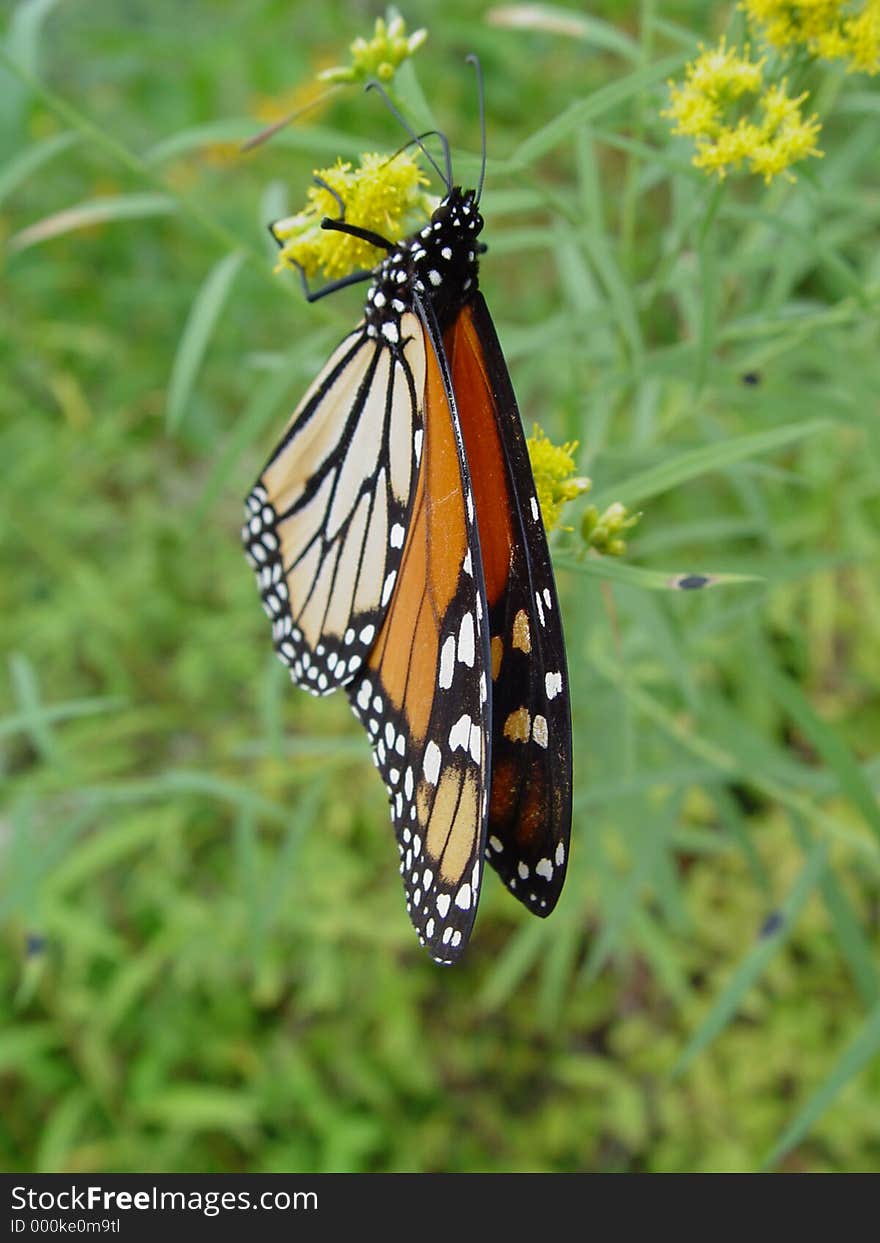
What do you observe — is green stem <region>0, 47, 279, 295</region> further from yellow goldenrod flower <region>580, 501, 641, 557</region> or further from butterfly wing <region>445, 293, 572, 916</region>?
yellow goldenrod flower <region>580, 501, 641, 557</region>

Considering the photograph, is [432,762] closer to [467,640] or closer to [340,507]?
[467,640]

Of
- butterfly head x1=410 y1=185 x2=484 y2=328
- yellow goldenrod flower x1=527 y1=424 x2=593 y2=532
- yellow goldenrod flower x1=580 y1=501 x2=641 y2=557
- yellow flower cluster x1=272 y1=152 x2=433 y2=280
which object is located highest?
yellow flower cluster x1=272 y1=152 x2=433 y2=280

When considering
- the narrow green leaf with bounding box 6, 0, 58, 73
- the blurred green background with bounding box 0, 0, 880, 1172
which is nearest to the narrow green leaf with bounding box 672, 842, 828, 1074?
the blurred green background with bounding box 0, 0, 880, 1172

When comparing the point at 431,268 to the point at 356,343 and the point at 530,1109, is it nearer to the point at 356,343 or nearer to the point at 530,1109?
the point at 356,343

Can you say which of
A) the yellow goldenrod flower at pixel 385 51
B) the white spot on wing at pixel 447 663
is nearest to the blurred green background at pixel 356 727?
the yellow goldenrod flower at pixel 385 51

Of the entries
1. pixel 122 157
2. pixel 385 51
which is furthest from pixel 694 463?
pixel 122 157

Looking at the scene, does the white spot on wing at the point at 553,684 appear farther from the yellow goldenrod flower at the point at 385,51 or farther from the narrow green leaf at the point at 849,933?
the narrow green leaf at the point at 849,933
